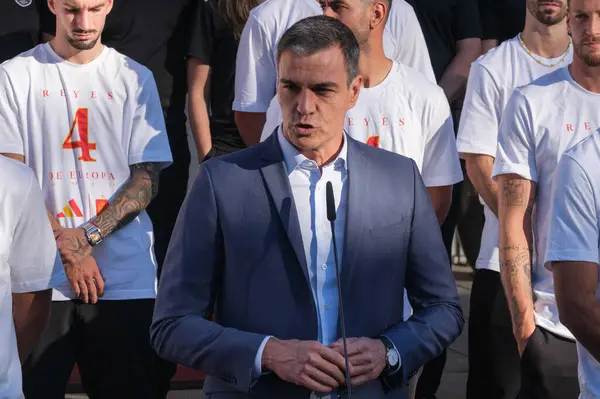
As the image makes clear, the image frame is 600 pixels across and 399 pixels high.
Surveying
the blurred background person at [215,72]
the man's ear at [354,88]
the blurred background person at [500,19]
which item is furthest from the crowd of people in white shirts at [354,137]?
the blurred background person at [500,19]

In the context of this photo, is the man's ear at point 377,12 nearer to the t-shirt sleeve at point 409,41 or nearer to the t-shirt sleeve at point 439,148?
the t-shirt sleeve at point 439,148

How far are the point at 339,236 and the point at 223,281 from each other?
Result: 0.35 metres

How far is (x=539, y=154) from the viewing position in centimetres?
488

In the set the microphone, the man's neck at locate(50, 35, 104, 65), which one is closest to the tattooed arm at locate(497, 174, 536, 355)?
the microphone

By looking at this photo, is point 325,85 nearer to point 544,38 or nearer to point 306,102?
point 306,102

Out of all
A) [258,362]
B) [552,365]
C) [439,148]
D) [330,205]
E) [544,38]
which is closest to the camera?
[330,205]

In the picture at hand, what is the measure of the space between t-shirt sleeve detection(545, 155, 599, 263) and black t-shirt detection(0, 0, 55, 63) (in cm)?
337

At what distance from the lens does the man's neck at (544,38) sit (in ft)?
18.9

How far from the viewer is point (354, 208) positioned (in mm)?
3717

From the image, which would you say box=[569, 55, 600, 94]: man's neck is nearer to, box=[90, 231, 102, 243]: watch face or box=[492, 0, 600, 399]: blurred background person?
box=[492, 0, 600, 399]: blurred background person

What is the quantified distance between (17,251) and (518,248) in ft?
6.10

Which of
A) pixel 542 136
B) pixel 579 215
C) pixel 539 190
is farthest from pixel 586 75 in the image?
pixel 579 215

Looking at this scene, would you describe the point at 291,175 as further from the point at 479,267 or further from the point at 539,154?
the point at 479,267

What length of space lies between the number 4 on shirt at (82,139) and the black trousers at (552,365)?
195cm
